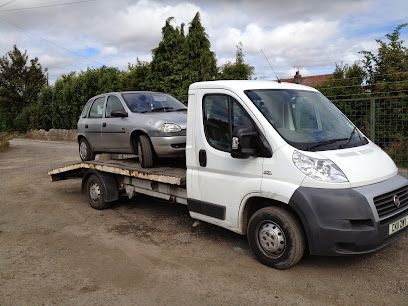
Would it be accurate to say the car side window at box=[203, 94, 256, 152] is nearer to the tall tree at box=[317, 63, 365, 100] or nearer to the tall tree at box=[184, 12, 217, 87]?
the tall tree at box=[317, 63, 365, 100]

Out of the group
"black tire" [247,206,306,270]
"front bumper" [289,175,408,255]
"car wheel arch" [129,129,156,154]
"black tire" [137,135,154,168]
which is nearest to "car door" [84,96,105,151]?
"car wheel arch" [129,129,156,154]

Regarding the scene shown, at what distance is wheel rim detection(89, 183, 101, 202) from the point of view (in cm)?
775

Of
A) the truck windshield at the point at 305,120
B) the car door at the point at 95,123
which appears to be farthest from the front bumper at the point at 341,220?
the car door at the point at 95,123

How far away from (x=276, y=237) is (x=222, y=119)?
1.56 meters

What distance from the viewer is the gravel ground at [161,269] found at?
416cm

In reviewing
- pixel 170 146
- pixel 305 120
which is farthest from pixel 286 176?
pixel 170 146

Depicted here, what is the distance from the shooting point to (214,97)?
212 inches

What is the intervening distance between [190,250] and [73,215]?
9.61 ft

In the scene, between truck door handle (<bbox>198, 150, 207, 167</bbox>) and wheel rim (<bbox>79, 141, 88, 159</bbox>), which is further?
wheel rim (<bbox>79, 141, 88, 159</bbox>)

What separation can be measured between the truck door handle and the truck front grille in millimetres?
2064

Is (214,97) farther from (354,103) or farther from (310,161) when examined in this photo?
(354,103)

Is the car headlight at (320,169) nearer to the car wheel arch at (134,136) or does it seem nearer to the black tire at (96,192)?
the car wheel arch at (134,136)

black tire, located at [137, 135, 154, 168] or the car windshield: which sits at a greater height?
the car windshield

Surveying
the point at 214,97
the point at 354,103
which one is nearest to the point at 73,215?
the point at 214,97
